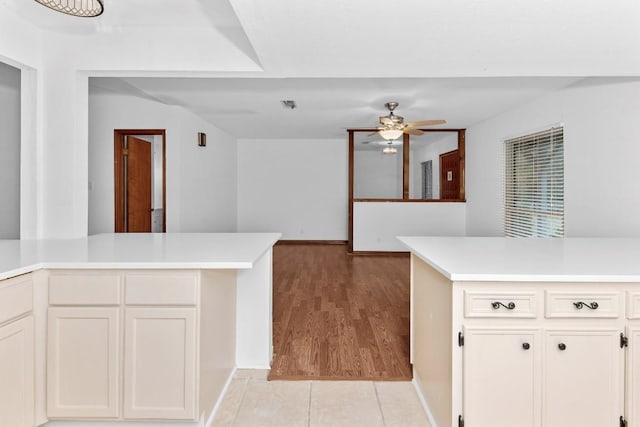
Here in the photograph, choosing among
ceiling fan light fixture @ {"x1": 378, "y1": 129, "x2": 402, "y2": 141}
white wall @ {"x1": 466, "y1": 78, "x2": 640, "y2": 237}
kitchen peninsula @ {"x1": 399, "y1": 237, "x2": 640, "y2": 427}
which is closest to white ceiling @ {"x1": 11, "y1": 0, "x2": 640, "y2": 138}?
white wall @ {"x1": 466, "y1": 78, "x2": 640, "y2": 237}

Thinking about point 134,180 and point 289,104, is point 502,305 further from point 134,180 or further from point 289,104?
point 134,180

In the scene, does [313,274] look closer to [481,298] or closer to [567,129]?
[567,129]

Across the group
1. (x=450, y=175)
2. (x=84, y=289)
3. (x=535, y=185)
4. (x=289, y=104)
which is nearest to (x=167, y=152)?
(x=289, y=104)

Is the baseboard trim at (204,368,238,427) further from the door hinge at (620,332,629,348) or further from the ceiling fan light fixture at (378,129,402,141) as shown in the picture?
the ceiling fan light fixture at (378,129,402,141)

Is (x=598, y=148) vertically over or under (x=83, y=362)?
over

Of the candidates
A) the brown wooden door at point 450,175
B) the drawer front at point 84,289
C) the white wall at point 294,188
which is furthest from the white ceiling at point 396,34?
the white wall at point 294,188

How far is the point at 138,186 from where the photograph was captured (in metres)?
5.09

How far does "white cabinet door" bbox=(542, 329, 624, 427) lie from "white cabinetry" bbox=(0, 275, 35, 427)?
208 cm

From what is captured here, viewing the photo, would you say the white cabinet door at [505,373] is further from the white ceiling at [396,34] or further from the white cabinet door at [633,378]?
the white ceiling at [396,34]

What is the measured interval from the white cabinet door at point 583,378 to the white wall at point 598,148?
2079 mm

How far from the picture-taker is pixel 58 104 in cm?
265

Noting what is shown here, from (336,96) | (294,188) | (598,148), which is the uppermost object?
(336,96)

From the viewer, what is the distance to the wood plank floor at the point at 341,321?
2.54 metres

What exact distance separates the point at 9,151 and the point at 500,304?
4.08m
